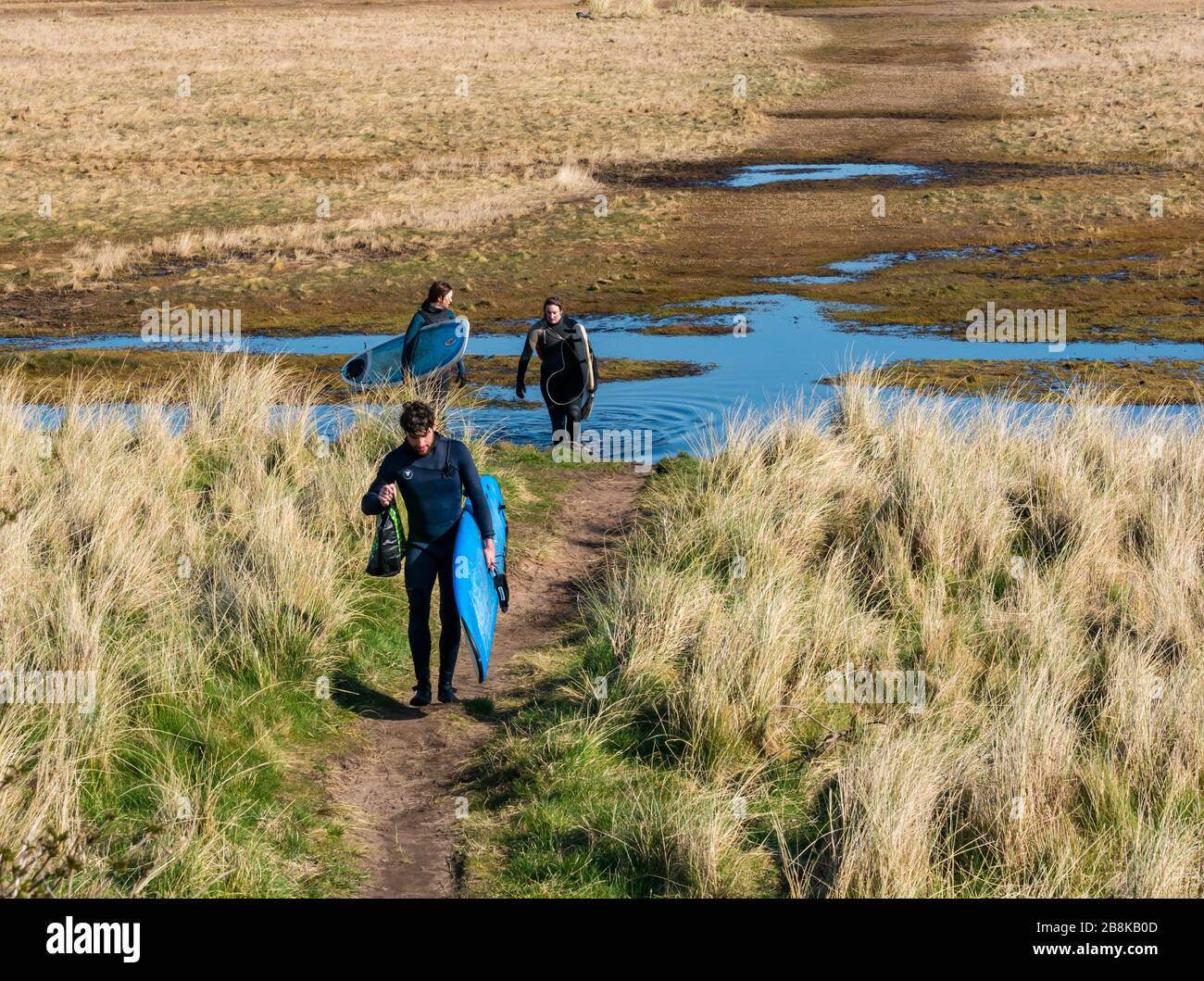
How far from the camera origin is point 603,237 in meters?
28.5

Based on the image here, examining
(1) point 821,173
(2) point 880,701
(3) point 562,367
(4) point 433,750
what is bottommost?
(4) point 433,750

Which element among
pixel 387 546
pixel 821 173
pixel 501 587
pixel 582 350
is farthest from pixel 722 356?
pixel 821 173

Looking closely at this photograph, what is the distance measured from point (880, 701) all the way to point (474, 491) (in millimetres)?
2914

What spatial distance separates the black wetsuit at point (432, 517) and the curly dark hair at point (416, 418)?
233 mm

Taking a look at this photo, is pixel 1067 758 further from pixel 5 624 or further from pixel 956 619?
pixel 5 624

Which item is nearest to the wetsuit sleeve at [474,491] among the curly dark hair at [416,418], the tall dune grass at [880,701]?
the curly dark hair at [416,418]

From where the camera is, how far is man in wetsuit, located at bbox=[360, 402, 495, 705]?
876cm

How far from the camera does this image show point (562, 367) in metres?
14.5

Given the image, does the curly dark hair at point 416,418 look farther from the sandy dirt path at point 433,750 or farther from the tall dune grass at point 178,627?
the sandy dirt path at point 433,750

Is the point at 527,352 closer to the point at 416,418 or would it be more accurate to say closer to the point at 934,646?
the point at 416,418

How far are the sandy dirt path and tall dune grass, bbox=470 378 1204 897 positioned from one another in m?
0.28

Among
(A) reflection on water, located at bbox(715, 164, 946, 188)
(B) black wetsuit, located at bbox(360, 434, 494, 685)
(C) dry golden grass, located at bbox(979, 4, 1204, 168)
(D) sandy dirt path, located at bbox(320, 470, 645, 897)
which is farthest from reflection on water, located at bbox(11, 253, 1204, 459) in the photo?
(C) dry golden grass, located at bbox(979, 4, 1204, 168)

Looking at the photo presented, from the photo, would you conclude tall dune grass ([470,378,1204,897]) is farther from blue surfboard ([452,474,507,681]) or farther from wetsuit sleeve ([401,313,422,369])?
wetsuit sleeve ([401,313,422,369])
